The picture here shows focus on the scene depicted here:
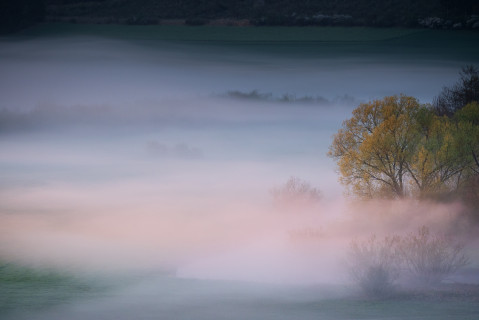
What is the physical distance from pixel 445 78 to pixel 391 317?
15004 mm

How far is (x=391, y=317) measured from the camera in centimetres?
1648

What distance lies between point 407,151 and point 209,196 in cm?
1121

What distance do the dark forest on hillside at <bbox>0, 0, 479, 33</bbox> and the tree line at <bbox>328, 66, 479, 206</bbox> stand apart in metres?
3.61

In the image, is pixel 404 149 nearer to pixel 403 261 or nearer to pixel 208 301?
pixel 403 261

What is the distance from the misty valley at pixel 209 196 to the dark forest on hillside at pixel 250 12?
1.85ft

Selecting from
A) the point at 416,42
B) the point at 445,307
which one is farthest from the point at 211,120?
the point at 445,307

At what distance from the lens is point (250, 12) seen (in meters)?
30.9

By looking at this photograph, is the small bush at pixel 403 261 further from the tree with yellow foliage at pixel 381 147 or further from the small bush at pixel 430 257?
the tree with yellow foliage at pixel 381 147

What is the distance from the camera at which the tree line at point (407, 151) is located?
26266mm

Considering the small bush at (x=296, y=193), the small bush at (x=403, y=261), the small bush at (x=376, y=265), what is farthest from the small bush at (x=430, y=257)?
the small bush at (x=296, y=193)

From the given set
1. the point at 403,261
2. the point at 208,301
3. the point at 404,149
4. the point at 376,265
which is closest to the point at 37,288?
the point at 208,301

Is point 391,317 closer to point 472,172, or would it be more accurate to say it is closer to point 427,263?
point 427,263

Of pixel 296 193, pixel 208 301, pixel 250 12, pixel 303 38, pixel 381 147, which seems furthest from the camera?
pixel 250 12

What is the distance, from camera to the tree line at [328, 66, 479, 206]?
2627 centimetres
